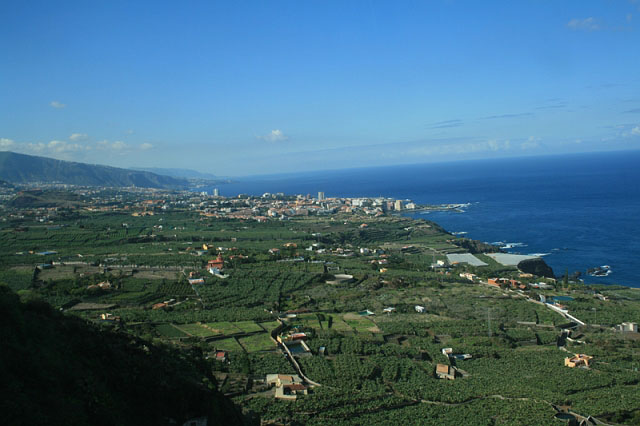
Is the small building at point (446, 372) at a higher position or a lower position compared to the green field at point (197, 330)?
lower

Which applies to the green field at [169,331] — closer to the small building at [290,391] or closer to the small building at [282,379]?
the small building at [282,379]

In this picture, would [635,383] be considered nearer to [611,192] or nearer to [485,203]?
[485,203]

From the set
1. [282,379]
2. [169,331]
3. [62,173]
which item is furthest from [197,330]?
[62,173]

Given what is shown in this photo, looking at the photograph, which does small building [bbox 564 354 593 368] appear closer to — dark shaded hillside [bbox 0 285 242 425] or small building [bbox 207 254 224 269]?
dark shaded hillside [bbox 0 285 242 425]

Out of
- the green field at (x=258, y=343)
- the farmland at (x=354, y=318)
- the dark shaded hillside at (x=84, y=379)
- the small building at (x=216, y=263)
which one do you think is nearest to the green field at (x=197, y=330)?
the farmland at (x=354, y=318)

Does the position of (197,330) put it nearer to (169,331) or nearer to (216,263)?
(169,331)

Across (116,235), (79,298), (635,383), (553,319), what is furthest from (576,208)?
(79,298)
